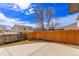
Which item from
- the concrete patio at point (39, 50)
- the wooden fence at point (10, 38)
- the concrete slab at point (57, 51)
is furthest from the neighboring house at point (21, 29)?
the concrete slab at point (57, 51)

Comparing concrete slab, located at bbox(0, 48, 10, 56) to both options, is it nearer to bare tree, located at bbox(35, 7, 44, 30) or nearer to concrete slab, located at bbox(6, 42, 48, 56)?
concrete slab, located at bbox(6, 42, 48, 56)

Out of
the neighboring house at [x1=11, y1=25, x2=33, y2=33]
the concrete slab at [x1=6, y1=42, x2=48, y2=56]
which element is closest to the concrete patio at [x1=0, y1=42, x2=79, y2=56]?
the concrete slab at [x1=6, y1=42, x2=48, y2=56]

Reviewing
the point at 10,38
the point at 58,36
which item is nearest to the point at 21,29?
the point at 10,38

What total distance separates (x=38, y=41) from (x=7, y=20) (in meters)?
0.41

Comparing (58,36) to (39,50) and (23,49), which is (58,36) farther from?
(23,49)

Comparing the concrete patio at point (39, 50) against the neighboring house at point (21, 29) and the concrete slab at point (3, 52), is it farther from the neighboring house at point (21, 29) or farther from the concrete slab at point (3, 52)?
the neighboring house at point (21, 29)

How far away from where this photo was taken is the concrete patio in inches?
77.2

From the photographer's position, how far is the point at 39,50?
199 cm

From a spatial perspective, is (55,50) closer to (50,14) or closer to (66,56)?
(66,56)

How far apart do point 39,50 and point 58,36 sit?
10.3 inches

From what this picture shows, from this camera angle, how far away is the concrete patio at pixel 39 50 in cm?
196

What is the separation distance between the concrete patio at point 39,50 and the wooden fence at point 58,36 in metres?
0.07

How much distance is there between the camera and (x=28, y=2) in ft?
6.66

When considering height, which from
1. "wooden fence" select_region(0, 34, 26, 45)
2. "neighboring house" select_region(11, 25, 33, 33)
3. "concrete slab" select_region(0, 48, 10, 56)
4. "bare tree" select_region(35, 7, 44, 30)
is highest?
"bare tree" select_region(35, 7, 44, 30)
